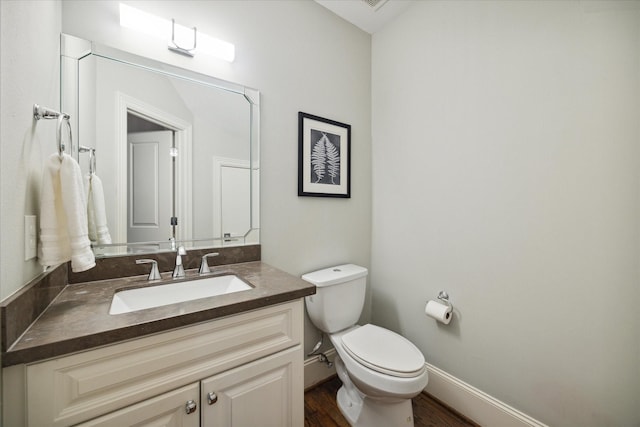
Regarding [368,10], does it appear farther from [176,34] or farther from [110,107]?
[110,107]

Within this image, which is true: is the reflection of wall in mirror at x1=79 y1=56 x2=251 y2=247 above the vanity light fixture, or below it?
below

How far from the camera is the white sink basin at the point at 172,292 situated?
0.97m

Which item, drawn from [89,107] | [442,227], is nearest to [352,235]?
[442,227]

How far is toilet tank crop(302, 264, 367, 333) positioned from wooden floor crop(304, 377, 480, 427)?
1.45ft

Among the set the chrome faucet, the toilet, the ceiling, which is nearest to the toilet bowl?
the toilet

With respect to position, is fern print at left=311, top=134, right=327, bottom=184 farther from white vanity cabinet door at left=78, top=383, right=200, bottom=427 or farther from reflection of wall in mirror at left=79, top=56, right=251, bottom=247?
white vanity cabinet door at left=78, top=383, right=200, bottom=427

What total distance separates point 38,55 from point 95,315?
32.3 inches

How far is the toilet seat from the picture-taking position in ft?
3.82

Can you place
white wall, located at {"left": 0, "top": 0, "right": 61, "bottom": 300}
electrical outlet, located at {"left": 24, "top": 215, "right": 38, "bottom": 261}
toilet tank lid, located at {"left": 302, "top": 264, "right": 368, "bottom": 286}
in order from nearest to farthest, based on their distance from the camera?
white wall, located at {"left": 0, "top": 0, "right": 61, "bottom": 300}
electrical outlet, located at {"left": 24, "top": 215, "right": 38, "bottom": 261}
toilet tank lid, located at {"left": 302, "top": 264, "right": 368, "bottom": 286}

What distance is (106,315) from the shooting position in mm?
746

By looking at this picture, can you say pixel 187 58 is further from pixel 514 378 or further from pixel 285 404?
pixel 514 378

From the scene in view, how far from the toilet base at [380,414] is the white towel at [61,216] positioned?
4.63 feet

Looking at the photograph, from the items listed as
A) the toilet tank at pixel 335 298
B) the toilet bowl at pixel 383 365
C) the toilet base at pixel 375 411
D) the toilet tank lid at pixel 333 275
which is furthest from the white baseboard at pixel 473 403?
the toilet tank lid at pixel 333 275

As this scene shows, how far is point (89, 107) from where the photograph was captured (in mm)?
1057
